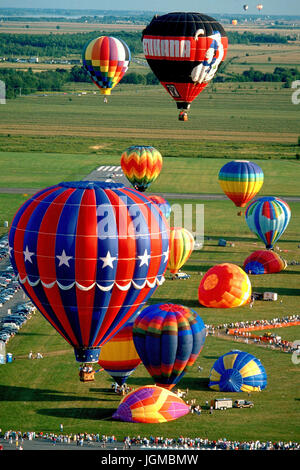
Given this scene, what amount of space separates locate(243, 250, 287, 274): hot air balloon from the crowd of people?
105 ft

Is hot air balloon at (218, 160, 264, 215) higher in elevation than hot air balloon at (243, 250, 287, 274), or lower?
higher

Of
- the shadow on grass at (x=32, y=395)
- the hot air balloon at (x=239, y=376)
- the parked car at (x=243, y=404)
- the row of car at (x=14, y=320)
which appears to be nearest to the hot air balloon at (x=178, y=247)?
the row of car at (x=14, y=320)

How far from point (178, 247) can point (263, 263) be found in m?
8.00

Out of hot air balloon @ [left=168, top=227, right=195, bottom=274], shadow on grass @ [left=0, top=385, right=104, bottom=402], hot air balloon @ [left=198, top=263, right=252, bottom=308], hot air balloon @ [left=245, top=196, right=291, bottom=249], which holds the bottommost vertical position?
shadow on grass @ [left=0, top=385, right=104, bottom=402]

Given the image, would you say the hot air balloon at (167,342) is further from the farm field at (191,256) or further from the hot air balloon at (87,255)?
the hot air balloon at (87,255)

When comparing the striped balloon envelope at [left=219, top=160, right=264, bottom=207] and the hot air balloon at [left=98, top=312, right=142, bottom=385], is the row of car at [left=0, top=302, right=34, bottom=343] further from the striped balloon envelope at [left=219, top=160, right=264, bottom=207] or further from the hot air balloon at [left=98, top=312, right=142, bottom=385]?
the striped balloon envelope at [left=219, top=160, right=264, bottom=207]

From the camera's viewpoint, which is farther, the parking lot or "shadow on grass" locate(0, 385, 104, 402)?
the parking lot

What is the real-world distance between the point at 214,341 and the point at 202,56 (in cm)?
2129

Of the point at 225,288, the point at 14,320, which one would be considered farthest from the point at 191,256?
the point at 14,320

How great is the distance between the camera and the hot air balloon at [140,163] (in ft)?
312

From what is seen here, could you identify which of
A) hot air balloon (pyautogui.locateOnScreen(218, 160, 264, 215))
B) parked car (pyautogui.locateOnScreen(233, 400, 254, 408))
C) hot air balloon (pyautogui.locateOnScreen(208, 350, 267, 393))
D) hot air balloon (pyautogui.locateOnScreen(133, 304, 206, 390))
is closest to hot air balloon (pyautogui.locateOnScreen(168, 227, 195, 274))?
hot air balloon (pyautogui.locateOnScreen(218, 160, 264, 215))

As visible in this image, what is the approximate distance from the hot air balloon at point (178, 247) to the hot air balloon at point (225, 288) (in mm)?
6275

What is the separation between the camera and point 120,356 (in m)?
51.8

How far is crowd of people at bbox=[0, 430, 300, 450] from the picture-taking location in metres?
44.9
